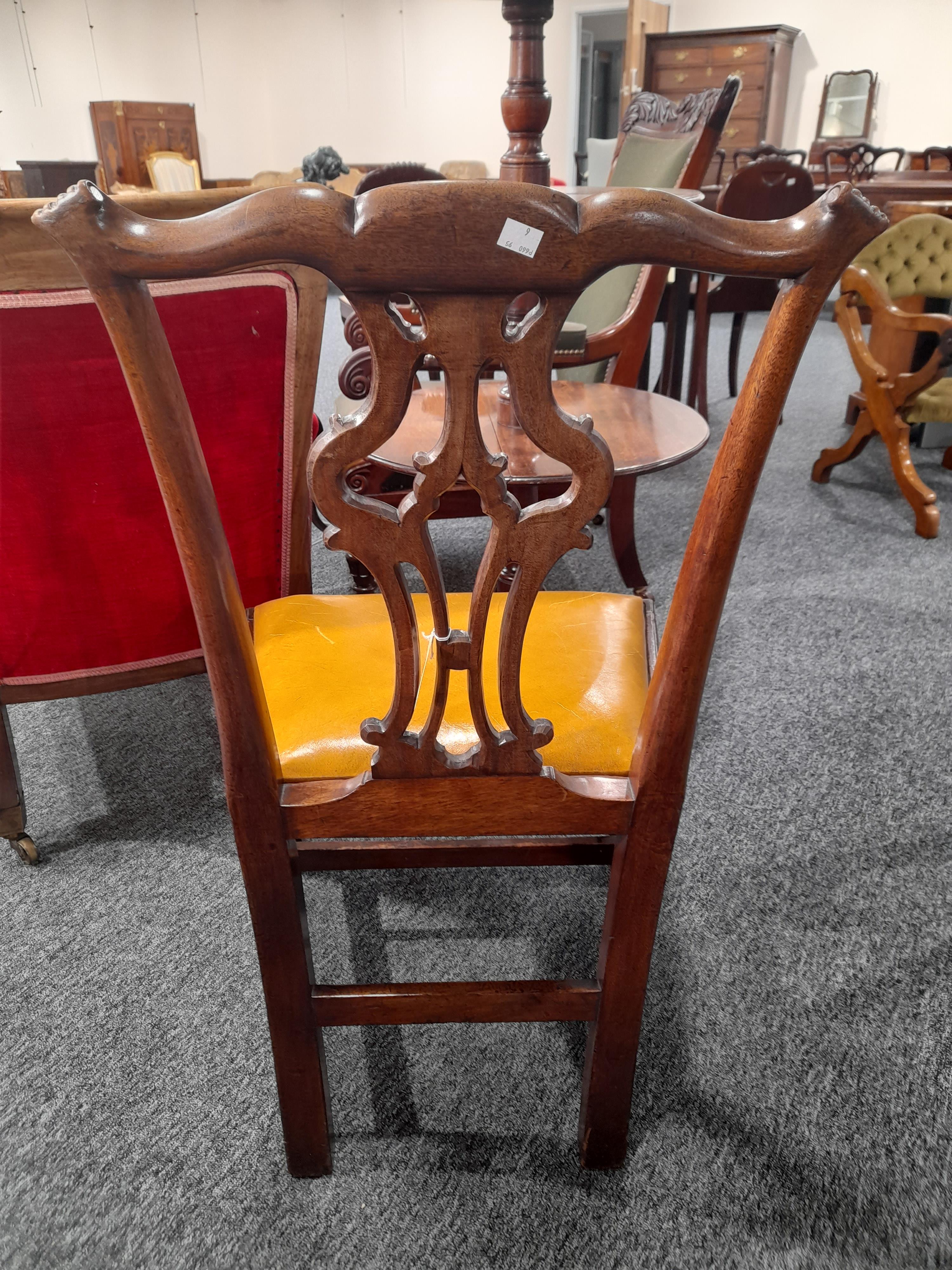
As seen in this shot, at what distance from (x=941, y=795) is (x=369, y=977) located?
1045mm

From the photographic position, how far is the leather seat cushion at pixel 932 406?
256cm

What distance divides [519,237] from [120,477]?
91 centimetres

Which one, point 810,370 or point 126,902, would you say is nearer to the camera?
point 126,902

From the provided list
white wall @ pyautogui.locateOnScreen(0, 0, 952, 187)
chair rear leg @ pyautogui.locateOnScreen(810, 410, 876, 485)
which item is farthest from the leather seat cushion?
white wall @ pyautogui.locateOnScreen(0, 0, 952, 187)

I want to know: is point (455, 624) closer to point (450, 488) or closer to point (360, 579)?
point (450, 488)

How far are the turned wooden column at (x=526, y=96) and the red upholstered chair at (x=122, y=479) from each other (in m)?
0.68

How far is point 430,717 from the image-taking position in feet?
2.34

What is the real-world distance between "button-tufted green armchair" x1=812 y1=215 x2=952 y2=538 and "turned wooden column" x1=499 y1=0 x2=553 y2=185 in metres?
1.31

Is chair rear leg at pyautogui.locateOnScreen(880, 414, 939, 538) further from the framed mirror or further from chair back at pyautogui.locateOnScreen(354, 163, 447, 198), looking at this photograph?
the framed mirror

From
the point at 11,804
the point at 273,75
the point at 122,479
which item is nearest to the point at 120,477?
the point at 122,479

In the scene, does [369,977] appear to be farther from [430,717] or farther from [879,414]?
[879,414]

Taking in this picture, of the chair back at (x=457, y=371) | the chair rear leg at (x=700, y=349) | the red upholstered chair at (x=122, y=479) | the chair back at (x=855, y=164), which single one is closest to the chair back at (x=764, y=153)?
the chair back at (x=855, y=164)

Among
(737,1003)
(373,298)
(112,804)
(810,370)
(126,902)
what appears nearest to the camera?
(373,298)

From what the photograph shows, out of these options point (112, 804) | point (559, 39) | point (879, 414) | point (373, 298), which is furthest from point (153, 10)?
point (373, 298)
